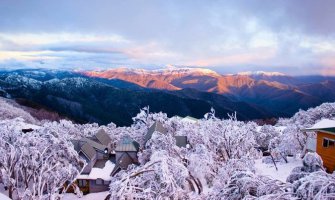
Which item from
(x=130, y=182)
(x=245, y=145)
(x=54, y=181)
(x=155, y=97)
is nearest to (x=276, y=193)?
(x=130, y=182)

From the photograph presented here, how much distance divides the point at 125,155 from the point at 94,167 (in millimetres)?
3888

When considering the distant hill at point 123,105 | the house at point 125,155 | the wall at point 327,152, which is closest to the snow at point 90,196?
the house at point 125,155

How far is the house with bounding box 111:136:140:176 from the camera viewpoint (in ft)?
103

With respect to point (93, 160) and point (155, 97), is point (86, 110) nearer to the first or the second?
point (155, 97)

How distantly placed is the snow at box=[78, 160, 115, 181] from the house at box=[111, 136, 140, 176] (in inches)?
29.0

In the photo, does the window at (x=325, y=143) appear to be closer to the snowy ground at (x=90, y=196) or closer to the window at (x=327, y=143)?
the window at (x=327, y=143)

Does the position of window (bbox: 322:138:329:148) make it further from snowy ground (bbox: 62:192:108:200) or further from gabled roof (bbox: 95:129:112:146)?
gabled roof (bbox: 95:129:112:146)

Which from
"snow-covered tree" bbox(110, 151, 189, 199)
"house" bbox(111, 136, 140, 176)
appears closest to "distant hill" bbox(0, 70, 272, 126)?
"house" bbox(111, 136, 140, 176)

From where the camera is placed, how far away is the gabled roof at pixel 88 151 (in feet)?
105

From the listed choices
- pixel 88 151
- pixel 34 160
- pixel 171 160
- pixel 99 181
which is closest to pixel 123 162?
pixel 99 181

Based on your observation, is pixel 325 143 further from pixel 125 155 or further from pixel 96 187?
pixel 96 187

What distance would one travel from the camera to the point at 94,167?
33.0m

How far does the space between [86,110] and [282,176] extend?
12649 centimetres

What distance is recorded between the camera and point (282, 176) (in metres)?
23.1
